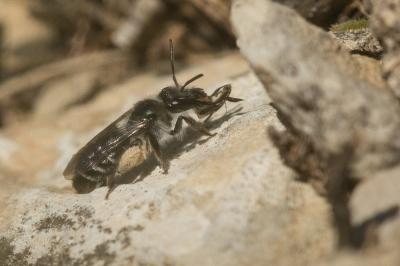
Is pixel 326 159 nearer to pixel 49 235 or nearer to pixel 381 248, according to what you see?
pixel 381 248

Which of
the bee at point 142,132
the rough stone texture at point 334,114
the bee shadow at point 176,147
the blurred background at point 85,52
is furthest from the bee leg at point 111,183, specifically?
the blurred background at point 85,52

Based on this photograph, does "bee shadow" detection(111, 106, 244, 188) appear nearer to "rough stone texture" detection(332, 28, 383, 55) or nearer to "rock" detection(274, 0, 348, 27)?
"rough stone texture" detection(332, 28, 383, 55)

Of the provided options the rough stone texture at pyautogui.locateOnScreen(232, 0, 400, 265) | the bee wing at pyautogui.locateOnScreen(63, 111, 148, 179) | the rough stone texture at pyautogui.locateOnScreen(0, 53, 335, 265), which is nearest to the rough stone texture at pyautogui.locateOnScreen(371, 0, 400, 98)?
the rough stone texture at pyautogui.locateOnScreen(232, 0, 400, 265)

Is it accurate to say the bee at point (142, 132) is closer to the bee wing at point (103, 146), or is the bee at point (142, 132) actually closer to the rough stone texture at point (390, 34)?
the bee wing at point (103, 146)

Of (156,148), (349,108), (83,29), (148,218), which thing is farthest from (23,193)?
(83,29)

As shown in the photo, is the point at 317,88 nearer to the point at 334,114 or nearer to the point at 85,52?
the point at 334,114

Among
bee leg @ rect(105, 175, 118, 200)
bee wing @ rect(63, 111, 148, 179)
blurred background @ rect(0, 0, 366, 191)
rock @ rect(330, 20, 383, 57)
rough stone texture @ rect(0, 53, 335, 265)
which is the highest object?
blurred background @ rect(0, 0, 366, 191)

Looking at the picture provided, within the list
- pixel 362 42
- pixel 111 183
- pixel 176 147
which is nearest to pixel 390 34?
pixel 362 42
